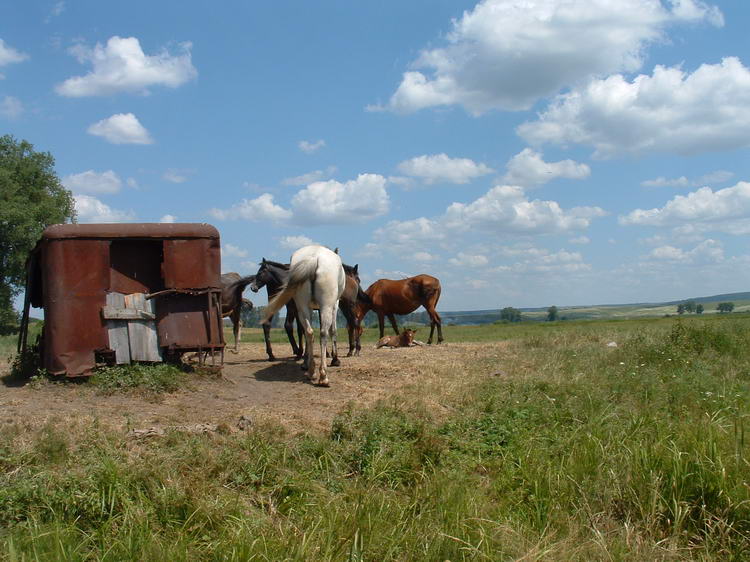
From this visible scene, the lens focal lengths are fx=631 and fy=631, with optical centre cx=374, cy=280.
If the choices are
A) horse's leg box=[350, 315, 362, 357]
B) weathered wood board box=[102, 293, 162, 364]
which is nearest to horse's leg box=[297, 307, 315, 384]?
weathered wood board box=[102, 293, 162, 364]

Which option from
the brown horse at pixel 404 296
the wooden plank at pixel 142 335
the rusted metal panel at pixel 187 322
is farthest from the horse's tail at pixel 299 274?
the brown horse at pixel 404 296

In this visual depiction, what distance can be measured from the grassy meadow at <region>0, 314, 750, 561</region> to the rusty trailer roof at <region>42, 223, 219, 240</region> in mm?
3431

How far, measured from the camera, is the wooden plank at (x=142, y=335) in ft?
32.1

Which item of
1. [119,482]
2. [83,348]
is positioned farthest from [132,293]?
[119,482]

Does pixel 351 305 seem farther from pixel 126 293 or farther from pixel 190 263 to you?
pixel 126 293

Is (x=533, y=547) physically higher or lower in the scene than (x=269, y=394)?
lower

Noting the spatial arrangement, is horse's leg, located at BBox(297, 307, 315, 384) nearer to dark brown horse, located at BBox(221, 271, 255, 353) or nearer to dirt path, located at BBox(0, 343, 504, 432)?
dirt path, located at BBox(0, 343, 504, 432)

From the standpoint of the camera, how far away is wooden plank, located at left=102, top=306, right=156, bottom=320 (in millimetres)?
9656

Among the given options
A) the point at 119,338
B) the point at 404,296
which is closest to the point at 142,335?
the point at 119,338

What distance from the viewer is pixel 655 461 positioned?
19.1 ft

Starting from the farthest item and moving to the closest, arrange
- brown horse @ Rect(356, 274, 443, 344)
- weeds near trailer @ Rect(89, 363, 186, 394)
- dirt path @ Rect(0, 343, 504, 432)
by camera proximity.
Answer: brown horse @ Rect(356, 274, 443, 344)
weeds near trailer @ Rect(89, 363, 186, 394)
dirt path @ Rect(0, 343, 504, 432)

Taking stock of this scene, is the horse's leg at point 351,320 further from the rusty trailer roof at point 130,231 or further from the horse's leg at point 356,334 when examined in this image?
the rusty trailer roof at point 130,231

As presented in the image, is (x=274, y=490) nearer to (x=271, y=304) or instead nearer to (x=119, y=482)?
(x=119, y=482)

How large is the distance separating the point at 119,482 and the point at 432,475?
9.08ft
